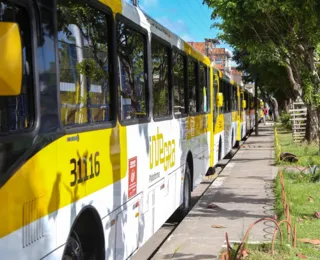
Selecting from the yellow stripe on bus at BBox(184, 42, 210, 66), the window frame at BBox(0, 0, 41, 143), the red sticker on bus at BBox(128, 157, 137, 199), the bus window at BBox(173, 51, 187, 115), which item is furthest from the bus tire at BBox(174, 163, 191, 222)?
the window frame at BBox(0, 0, 41, 143)

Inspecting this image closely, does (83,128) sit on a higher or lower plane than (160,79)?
lower

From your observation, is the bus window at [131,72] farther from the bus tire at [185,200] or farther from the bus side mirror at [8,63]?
the bus tire at [185,200]

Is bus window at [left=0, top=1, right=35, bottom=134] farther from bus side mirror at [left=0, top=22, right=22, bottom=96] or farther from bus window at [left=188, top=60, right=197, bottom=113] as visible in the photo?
bus window at [left=188, top=60, right=197, bottom=113]

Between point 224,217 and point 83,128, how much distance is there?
5245 millimetres

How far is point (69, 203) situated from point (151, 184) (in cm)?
275

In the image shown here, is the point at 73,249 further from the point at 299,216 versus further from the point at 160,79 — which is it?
the point at 299,216

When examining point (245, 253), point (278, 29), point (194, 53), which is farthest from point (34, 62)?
point (278, 29)

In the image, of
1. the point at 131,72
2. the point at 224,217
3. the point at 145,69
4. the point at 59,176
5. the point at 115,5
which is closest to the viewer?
the point at 59,176

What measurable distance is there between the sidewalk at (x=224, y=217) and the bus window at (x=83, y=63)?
2735 millimetres

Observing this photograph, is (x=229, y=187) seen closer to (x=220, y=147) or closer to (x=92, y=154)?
(x=220, y=147)

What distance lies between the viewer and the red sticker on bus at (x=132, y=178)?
226 inches

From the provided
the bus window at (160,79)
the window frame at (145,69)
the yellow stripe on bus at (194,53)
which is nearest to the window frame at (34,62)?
the window frame at (145,69)

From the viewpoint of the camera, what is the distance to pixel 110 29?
17.3 ft

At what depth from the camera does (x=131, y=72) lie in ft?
20.2
